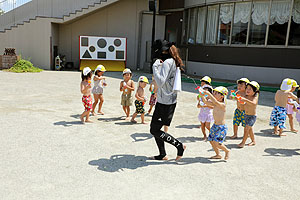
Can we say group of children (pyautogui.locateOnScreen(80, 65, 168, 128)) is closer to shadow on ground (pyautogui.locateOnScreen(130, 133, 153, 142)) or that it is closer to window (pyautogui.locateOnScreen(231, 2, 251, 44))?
shadow on ground (pyautogui.locateOnScreen(130, 133, 153, 142))

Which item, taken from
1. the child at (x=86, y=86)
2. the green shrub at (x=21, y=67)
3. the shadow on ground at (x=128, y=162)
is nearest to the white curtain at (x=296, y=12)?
the child at (x=86, y=86)

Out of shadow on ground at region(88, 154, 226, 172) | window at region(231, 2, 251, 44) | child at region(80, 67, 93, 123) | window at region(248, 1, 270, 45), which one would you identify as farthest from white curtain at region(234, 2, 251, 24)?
shadow on ground at region(88, 154, 226, 172)

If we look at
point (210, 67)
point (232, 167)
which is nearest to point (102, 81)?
point (232, 167)

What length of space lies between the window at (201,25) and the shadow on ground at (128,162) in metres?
12.8

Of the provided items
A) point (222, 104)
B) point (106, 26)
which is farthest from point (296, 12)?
point (106, 26)

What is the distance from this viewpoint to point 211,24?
52.2ft

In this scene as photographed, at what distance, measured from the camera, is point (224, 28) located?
15.3 metres

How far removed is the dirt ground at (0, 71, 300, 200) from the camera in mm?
3592

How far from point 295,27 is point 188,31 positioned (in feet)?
19.9

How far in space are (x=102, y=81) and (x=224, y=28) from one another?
10059 mm

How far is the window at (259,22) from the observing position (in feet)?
45.3

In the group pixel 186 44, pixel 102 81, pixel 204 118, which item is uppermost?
pixel 186 44

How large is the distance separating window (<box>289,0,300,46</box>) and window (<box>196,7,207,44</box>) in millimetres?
4656

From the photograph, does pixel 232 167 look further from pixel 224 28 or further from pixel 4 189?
pixel 224 28
